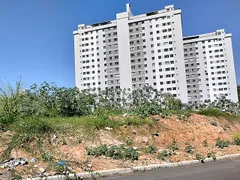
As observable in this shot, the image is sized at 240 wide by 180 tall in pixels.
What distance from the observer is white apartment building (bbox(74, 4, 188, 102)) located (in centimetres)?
6912

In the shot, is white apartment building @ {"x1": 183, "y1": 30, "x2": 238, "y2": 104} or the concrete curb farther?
white apartment building @ {"x1": 183, "y1": 30, "x2": 238, "y2": 104}

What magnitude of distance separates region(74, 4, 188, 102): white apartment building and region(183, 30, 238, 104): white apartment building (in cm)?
1286

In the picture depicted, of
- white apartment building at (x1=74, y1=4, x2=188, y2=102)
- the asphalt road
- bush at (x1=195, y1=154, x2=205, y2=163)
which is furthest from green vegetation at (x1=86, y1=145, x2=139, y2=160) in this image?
white apartment building at (x1=74, y1=4, x2=188, y2=102)

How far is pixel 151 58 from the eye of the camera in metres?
71.3

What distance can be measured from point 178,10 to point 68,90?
6407 cm

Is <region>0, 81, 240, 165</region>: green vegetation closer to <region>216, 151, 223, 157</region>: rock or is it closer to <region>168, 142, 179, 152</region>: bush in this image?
<region>168, 142, 179, 152</region>: bush

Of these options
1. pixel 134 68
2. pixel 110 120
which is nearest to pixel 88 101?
pixel 110 120

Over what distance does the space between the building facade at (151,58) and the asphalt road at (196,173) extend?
58.5m

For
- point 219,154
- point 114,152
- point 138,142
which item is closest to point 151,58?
point 138,142

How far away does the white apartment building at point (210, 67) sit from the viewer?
250 feet

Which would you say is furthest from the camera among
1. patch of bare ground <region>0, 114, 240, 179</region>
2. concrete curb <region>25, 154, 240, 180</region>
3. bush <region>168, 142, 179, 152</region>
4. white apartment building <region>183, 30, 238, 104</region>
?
white apartment building <region>183, 30, 238, 104</region>

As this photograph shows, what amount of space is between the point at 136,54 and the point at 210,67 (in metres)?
24.8

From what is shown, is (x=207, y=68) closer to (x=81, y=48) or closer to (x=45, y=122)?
(x=81, y=48)

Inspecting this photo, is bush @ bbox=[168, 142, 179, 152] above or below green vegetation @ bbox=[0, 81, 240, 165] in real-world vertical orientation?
below
